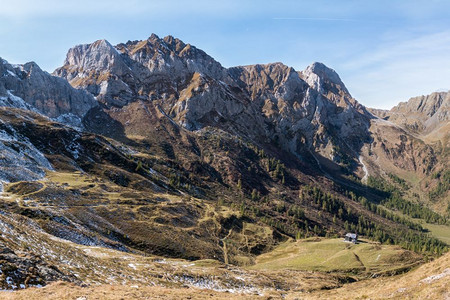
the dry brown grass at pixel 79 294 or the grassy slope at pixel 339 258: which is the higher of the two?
the dry brown grass at pixel 79 294

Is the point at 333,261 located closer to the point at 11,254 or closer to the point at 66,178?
the point at 11,254

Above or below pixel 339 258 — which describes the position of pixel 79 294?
above

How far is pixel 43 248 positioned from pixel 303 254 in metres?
101

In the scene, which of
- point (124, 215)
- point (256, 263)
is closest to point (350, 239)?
point (256, 263)

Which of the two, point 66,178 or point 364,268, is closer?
point 364,268

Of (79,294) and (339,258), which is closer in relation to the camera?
(79,294)

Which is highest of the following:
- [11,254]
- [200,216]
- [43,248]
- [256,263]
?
[11,254]

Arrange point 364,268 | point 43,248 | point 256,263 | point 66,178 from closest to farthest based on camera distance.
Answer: point 43,248 < point 364,268 < point 256,263 < point 66,178

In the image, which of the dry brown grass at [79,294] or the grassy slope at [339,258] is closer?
the dry brown grass at [79,294]

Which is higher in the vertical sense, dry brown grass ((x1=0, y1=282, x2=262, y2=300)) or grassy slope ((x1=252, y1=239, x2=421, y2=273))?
dry brown grass ((x1=0, y1=282, x2=262, y2=300))

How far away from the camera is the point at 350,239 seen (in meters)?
135

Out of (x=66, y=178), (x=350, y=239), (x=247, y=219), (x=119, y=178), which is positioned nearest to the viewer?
(x=66, y=178)

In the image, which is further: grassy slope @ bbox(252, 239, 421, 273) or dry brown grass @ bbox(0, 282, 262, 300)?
grassy slope @ bbox(252, 239, 421, 273)

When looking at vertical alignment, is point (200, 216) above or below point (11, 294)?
below
